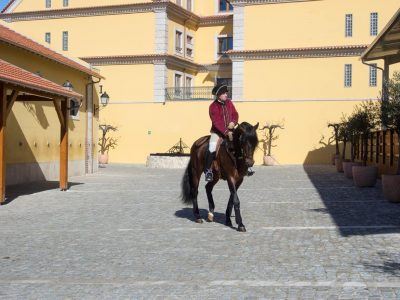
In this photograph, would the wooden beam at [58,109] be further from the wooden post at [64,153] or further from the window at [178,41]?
the window at [178,41]

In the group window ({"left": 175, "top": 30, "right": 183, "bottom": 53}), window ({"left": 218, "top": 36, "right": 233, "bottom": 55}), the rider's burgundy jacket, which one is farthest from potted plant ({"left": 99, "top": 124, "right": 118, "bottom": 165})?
the rider's burgundy jacket

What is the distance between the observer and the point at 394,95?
14375 millimetres

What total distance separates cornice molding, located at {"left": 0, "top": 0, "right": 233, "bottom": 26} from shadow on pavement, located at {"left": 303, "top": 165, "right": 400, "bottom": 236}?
2178cm

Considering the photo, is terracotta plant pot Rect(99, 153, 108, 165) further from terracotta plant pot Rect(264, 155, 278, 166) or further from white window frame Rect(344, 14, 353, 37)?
white window frame Rect(344, 14, 353, 37)

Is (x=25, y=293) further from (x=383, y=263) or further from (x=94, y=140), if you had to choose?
(x=94, y=140)

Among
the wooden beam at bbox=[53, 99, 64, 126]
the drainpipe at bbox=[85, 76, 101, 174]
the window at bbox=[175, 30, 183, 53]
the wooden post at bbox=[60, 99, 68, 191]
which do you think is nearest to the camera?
the wooden beam at bbox=[53, 99, 64, 126]

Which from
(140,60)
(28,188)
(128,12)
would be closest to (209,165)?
(28,188)

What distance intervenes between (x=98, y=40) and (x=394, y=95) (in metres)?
27.6

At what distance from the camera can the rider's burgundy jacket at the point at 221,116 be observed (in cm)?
1030

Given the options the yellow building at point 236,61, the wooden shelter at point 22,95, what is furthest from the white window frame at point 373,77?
the wooden shelter at point 22,95

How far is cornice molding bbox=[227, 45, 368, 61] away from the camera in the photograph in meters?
33.3

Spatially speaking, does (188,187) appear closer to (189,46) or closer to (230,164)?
(230,164)

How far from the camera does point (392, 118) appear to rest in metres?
14.5

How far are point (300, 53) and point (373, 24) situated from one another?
438 cm
